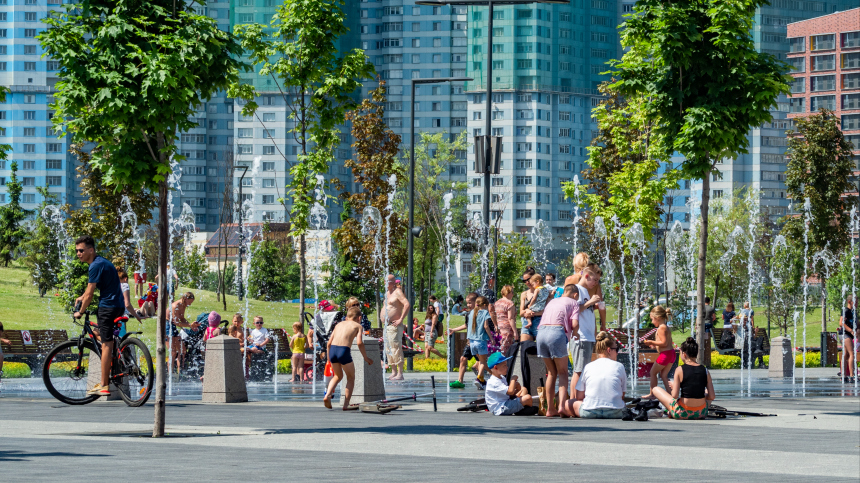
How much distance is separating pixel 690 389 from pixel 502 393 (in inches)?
93.0

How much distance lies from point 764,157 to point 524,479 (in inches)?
6038

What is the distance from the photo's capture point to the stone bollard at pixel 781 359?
28125 mm

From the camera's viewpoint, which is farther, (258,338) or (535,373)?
(258,338)

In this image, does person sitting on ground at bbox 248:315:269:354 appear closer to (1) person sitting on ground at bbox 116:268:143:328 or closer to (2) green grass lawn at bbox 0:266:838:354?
(1) person sitting on ground at bbox 116:268:143:328

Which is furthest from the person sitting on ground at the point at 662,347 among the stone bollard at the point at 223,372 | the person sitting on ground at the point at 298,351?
the person sitting on ground at the point at 298,351

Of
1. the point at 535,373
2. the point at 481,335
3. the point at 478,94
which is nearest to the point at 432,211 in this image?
the point at 481,335

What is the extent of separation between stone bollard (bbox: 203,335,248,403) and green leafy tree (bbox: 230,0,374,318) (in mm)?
7306

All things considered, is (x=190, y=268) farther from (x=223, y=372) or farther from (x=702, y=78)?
(x=702, y=78)

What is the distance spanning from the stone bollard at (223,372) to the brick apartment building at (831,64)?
136672 millimetres

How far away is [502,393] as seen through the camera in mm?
15930

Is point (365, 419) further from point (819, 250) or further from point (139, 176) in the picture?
point (819, 250)

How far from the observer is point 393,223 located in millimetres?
50625

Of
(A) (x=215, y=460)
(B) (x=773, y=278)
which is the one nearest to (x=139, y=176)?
(A) (x=215, y=460)

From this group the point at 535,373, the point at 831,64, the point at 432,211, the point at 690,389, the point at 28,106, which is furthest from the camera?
the point at 28,106
